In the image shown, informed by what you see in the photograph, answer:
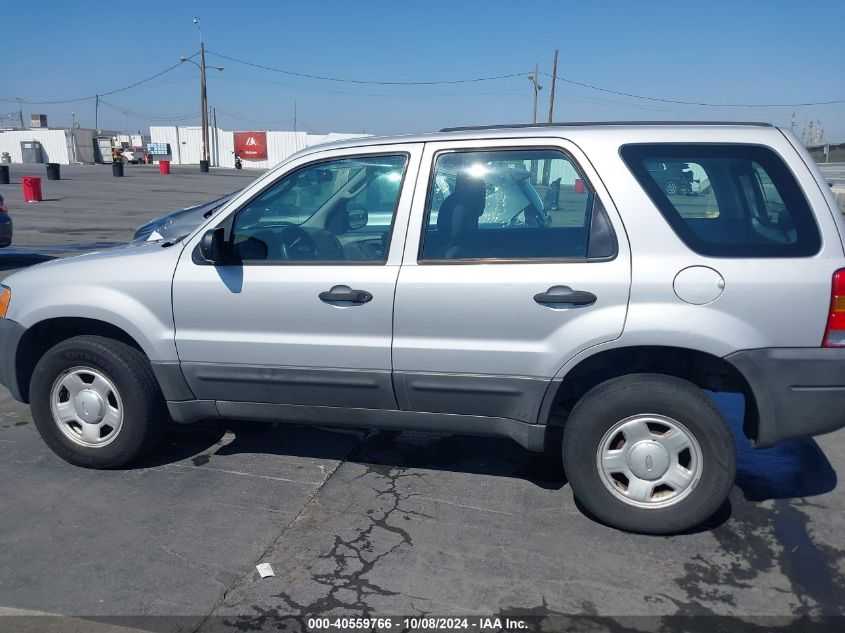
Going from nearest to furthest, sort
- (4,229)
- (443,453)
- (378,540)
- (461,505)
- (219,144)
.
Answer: (378,540) → (461,505) → (443,453) → (4,229) → (219,144)

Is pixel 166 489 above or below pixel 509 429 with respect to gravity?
below

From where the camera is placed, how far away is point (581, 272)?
3.40 metres

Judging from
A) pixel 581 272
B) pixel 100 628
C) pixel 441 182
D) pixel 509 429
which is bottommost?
pixel 100 628

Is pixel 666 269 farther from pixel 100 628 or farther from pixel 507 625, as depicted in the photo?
pixel 100 628

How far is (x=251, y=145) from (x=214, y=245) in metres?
66.1

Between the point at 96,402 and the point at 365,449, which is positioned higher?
the point at 96,402

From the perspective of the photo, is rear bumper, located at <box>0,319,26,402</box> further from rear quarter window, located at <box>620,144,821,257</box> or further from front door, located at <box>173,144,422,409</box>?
rear quarter window, located at <box>620,144,821,257</box>

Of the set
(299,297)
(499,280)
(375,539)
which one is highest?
(499,280)

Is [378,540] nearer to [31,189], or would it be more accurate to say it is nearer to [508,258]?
[508,258]

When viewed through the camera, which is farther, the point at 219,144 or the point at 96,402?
the point at 219,144

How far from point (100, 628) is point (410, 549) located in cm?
134

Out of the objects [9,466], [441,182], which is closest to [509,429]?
[441,182]

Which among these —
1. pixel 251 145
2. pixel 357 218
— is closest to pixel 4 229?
pixel 357 218

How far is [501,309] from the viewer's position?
3.47m
